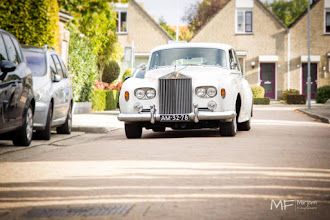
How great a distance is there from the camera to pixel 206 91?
13188 mm

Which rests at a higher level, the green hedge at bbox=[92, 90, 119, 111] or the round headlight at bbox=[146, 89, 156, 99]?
the round headlight at bbox=[146, 89, 156, 99]

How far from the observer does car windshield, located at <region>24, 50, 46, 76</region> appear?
13691mm

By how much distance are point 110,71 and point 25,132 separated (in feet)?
101

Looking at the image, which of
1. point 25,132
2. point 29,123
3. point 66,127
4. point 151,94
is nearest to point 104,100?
point 66,127

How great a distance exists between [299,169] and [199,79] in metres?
5.11

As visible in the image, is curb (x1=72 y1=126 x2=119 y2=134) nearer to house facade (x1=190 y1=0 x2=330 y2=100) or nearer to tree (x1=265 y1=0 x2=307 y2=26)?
house facade (x1=190 y1=0 x2=330 y2=100)

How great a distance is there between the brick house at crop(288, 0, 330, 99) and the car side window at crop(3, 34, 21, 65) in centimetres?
3827

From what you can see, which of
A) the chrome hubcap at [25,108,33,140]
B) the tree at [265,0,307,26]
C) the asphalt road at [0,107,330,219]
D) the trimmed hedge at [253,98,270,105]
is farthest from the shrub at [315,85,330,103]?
the tree at [265,0,307,26]

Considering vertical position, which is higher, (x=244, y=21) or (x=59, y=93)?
(x=244, y=21)

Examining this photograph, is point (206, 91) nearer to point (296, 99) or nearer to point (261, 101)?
point (261, 101)

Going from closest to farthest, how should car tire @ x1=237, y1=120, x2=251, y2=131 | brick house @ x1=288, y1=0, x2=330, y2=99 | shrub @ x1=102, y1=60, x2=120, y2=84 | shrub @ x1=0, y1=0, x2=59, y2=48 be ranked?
car tire @ x1=237, y1=120, x2=251, y2=131
shrub @ x1=0, y1=0, x2=59, y2=48
shrub @ x1=102, y1=60, x2=120, y2=84
brick house @ x1=288, y1=0, x2=330, y2=99

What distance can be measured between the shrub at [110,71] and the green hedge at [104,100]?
1041cm

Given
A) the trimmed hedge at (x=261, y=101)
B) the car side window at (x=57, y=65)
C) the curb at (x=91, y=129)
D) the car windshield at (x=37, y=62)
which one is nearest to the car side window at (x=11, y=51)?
the car windshield at (x=37, y=62)

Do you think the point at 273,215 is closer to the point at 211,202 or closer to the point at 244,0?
the point at 211,202
